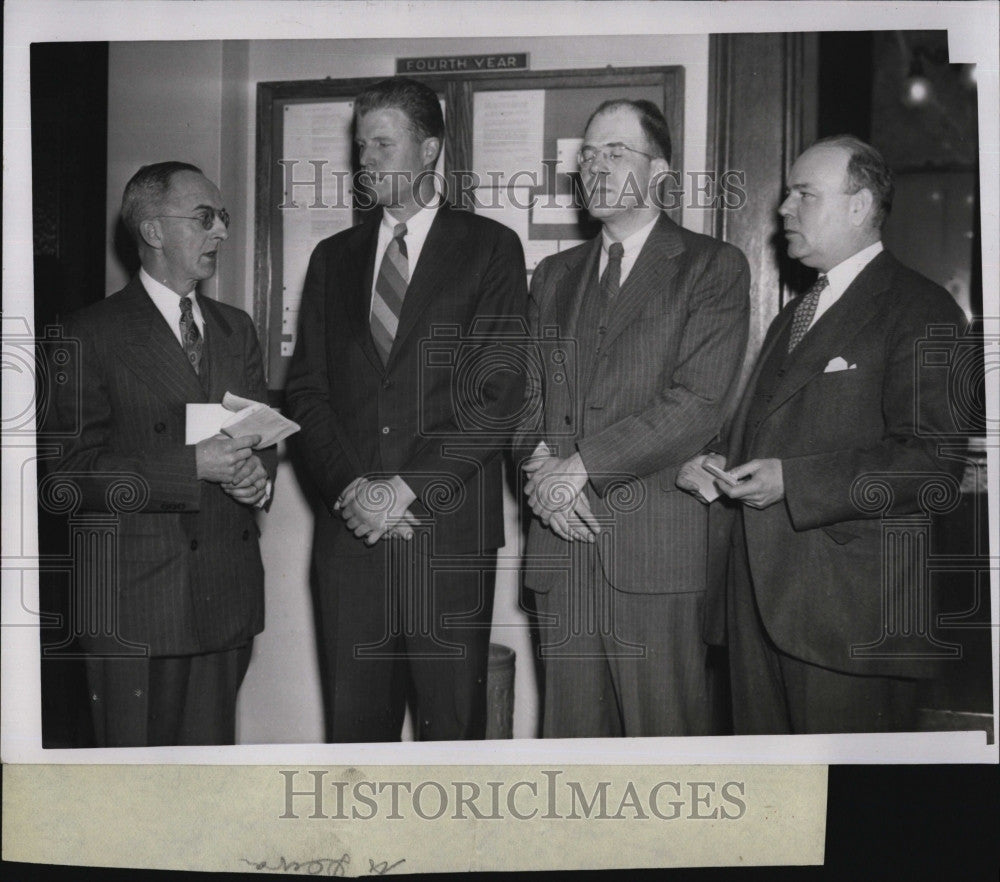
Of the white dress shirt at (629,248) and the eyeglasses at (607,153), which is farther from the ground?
the eyeglasses at (607,153)

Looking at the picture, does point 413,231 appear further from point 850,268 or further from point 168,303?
point 850,268

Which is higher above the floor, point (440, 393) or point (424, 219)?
point (424, 219)

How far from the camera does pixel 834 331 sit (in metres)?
2.09

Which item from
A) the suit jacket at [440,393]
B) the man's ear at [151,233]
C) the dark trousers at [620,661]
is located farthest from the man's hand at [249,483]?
the dark trousers at [620,661]

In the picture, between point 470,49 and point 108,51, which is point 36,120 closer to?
point 108,51

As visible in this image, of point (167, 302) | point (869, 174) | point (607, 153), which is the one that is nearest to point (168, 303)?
point (167, 302)

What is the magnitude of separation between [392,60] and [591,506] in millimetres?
994

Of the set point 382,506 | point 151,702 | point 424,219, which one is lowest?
point 151,702

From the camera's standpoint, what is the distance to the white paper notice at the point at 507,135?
2207mm

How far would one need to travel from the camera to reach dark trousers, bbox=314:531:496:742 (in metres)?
2.17

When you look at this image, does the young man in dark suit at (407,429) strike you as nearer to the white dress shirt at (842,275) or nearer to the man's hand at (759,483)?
the man's hand at (759,483)

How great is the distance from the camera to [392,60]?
2.20m

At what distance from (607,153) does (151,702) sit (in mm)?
1441

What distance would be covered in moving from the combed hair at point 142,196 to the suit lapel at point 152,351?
117mm
